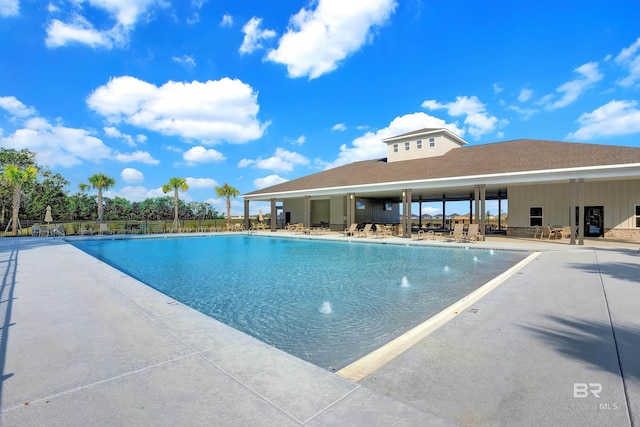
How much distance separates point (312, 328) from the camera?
15.8 ft

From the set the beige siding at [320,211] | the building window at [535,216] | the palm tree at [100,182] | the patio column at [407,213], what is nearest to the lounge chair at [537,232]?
the building window at [535,216]

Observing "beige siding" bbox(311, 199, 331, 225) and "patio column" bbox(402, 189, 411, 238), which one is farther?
"beige siding" bbox(311, 199, 331, 225)

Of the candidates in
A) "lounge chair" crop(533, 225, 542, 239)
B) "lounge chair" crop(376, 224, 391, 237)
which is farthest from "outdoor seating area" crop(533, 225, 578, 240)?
"lounge chair" crop(376, 224, 391, 237)

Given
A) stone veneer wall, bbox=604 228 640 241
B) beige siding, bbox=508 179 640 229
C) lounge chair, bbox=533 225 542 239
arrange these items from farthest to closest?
lounge chair, bbox=533 225 542 239, beige siding, bbox=508 179 640 229, stone veneer wall, bbox=604 228 640 241

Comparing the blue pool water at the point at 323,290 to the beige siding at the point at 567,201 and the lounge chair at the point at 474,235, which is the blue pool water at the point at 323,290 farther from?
the beige siding at the point at 567,201

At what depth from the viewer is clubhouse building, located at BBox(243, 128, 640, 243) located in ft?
47.1

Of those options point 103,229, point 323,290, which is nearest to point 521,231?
point 323,290

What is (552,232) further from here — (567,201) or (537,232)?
(567,201)

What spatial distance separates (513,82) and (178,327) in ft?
67.5

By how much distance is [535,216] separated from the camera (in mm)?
18953

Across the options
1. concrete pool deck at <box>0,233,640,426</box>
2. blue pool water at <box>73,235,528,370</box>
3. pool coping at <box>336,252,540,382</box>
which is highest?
concrete pool deck at <box>0,233,640,426</box>

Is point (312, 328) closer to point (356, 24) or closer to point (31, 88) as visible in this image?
point (356, 24)

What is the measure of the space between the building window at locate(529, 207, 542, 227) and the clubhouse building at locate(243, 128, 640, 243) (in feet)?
0.06

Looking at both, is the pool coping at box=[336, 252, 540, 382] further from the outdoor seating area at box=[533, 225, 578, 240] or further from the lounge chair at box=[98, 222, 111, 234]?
the lounge chair at box=[98, 222, 111, 234]
